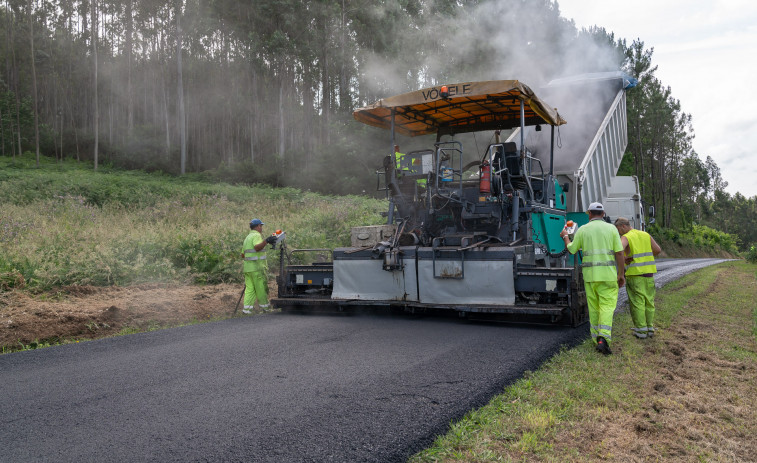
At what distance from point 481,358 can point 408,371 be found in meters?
0.76

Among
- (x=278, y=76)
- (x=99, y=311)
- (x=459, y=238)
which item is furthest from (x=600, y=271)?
(x=278, y=76)

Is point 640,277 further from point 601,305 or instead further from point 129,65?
point 129,65

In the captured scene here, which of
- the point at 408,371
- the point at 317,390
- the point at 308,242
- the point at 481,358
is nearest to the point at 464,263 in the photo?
the point at 481,358

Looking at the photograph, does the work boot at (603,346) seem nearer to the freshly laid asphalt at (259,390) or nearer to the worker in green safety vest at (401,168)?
the freshly laid asphalt at (259,390)

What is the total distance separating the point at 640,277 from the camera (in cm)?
596

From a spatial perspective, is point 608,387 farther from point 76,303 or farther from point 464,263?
point 76,303

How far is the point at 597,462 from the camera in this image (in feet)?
8.60

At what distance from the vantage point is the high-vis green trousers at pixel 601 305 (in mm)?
4941

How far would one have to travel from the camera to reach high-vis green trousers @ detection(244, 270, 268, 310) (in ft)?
25.1

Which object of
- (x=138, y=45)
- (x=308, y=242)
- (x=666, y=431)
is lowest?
(x=666, y=431)

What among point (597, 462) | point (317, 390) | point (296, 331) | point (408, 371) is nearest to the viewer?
point (597, 462)

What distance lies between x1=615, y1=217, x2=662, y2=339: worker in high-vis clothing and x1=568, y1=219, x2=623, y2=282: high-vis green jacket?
0.74m

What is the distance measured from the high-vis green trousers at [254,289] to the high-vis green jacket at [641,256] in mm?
4872

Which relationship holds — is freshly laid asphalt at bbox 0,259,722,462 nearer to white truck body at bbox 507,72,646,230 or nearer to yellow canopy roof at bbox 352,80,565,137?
yellow canopy roof at bbox 352,80,565,137
